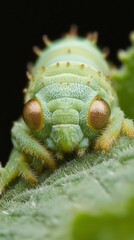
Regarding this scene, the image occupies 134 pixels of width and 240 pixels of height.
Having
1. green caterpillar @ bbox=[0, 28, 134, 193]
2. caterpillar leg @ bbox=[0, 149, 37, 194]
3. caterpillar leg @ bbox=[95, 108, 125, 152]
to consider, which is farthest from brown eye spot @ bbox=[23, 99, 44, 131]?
caterpillar leg @ bbox=[95, 108, 125, 152]

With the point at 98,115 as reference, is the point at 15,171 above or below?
below

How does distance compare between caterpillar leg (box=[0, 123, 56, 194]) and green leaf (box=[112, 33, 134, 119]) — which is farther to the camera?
green leaf (box=[112, 33, 134, 119])

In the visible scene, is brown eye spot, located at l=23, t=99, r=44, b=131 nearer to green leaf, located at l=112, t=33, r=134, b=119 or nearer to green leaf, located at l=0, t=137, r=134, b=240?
green leaf, located at l=0, t=137, r=134, b=240

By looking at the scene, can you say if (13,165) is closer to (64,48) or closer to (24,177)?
(24,177)

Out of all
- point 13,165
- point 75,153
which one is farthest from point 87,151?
point 13,165

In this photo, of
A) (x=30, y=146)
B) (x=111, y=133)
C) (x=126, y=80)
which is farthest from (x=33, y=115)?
(x=126, y=80)

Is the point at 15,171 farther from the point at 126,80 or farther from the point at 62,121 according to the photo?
the point at 126,80
